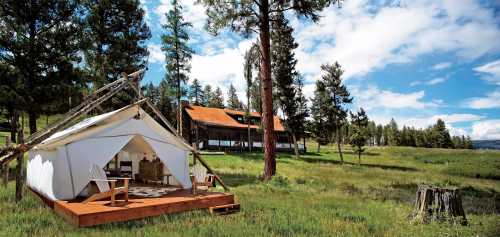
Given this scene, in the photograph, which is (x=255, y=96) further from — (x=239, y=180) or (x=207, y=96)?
(x=207, y=96)

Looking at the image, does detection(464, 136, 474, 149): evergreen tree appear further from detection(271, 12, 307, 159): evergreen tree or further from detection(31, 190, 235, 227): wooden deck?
detection(31, 190, 235, 227): wooden deck

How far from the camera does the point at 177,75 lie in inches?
1161

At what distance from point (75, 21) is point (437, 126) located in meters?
97.6

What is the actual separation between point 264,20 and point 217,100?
6826 cm

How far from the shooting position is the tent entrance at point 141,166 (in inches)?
507

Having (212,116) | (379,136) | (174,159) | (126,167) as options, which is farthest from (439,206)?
(379,136)

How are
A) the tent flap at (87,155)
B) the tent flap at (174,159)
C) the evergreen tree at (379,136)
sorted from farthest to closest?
the evergreen tree at (379,136) < the tent flap at (174,159) < the tent flap at (87,155)

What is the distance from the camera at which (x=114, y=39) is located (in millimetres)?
22688

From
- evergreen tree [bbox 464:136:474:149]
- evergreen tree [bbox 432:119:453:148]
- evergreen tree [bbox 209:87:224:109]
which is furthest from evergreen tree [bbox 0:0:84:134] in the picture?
evergreen tree [bbox 464:136:474:149]

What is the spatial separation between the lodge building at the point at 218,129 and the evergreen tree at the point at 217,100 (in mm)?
32986

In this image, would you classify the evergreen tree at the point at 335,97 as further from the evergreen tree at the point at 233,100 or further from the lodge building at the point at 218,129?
the evergreen tree at the point at 233,100

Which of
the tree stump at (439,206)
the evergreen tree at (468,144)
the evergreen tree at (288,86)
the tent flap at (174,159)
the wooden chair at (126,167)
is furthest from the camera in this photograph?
the evergreen tree at (468,144)

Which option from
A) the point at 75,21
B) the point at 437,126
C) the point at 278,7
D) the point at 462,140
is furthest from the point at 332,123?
the point at 462,140

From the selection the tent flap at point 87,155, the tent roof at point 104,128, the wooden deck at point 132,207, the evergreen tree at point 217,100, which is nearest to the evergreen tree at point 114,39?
the tent roof at point 104,128
